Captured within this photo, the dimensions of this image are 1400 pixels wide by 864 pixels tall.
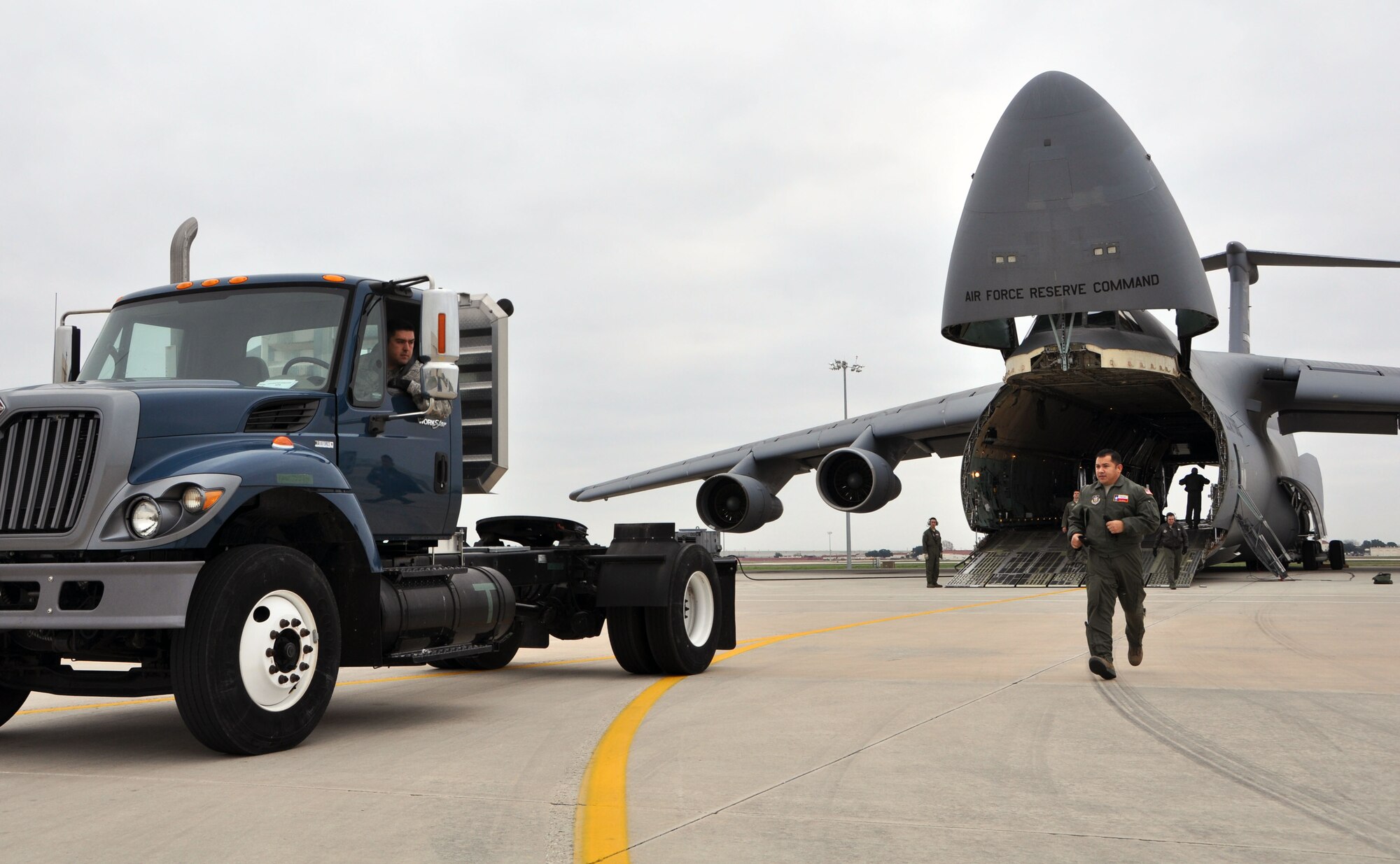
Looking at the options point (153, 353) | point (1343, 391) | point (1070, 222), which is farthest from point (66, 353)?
point (1343, 391)

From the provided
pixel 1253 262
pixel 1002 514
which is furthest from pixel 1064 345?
pixel 1253 262

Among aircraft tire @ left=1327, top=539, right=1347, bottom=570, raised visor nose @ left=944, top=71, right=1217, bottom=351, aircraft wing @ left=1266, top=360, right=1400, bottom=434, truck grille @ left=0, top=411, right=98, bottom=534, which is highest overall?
raised visor nose @ left=944, top=71, right=1217, bottom=351

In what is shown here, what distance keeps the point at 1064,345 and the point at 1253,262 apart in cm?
1344

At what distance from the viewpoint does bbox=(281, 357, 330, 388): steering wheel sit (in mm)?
7219

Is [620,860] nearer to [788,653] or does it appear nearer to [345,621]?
[345,621]

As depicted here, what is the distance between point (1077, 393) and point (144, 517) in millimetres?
26237

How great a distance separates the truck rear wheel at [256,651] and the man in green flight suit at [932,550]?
22.5 metres

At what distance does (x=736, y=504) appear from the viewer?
29.1 metres

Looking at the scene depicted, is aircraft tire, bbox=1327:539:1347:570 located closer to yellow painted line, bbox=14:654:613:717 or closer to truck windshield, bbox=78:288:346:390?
yellow painted line, bbox=14:654:613:717

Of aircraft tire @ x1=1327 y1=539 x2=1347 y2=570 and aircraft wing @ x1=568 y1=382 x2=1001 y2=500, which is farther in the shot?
aircraft tire @ x1=1327 y1=539 x2=1347 y2=570

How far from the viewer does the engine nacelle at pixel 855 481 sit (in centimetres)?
2867

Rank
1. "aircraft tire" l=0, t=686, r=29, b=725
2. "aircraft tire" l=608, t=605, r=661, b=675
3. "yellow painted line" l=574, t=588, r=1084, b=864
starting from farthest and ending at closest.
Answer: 1. "aircraft tire" l=608, t=605, r=661, b=675
2. "aircraft tire" l=0, t=686, r=29, b=725
3. "yellow painted line" l=574, t=588, r=1084, b=864

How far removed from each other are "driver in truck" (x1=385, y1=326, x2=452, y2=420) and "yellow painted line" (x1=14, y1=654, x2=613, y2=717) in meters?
2.46

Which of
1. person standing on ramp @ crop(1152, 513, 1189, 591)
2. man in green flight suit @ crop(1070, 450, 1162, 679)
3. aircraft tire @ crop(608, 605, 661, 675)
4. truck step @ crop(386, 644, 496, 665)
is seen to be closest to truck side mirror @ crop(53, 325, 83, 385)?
truck step @ crop(386, 644, 496, 665)
